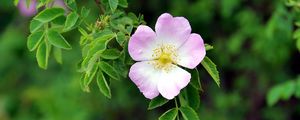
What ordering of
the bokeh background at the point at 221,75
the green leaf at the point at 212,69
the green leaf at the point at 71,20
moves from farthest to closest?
the bokeh background at the point at 221,75, the green leaf at the point at 71,20, the green leaf at the point at 212,69

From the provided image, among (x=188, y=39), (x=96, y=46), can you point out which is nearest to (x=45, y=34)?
(x=96, y=46)

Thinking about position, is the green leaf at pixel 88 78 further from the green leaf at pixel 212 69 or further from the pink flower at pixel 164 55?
the green leaf at pixel 212 69

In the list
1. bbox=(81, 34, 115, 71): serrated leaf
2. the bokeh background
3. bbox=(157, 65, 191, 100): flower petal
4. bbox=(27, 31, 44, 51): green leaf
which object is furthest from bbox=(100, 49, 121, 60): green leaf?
the bokeh background

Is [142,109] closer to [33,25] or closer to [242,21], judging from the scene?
[242,21]

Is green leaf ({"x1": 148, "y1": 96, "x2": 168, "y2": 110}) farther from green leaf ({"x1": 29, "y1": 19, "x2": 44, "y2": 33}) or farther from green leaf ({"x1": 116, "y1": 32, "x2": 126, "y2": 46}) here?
green leaf ({"x1": 29, "y1": 19, "x2": 44, "y2": 33})

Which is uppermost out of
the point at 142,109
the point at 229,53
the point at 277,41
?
the point at 277,41

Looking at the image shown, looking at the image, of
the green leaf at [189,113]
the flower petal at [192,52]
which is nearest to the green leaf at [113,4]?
the flower petal at [192,52]
